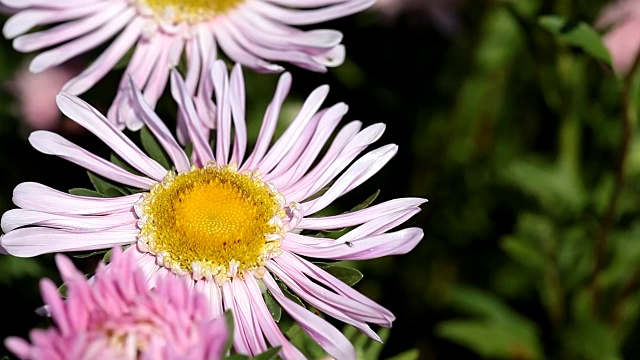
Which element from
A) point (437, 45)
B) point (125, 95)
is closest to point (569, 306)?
point (437, 45)

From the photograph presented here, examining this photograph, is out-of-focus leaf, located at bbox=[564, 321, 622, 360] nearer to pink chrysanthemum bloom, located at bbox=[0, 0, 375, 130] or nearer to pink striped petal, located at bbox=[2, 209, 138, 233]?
pink chrysanthemum bloom, located at bbox=[0, 0, 375, 130]

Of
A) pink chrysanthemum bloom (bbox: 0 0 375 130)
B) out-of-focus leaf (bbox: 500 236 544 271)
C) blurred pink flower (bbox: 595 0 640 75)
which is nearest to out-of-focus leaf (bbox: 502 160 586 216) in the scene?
out-of-focus leaf (bbox: 500 236 544 271)

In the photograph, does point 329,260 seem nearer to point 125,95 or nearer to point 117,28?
point 125,95

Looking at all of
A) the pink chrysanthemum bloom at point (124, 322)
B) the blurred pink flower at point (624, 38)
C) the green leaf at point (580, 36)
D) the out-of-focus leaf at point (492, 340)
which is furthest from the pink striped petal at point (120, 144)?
the blurred pink flower at point (624, 38)

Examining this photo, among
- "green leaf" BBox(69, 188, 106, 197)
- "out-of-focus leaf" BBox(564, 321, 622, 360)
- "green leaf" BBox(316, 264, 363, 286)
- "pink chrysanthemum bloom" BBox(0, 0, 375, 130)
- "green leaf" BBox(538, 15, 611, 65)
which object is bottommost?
"out-of-focus leaf" BBox(564, 321, 622, 360)

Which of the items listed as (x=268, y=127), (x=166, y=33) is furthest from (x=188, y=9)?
(x=268, y=127)

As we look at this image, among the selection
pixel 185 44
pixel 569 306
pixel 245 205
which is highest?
pixel 185 44

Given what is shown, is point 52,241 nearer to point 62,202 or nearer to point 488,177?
point 62,202
